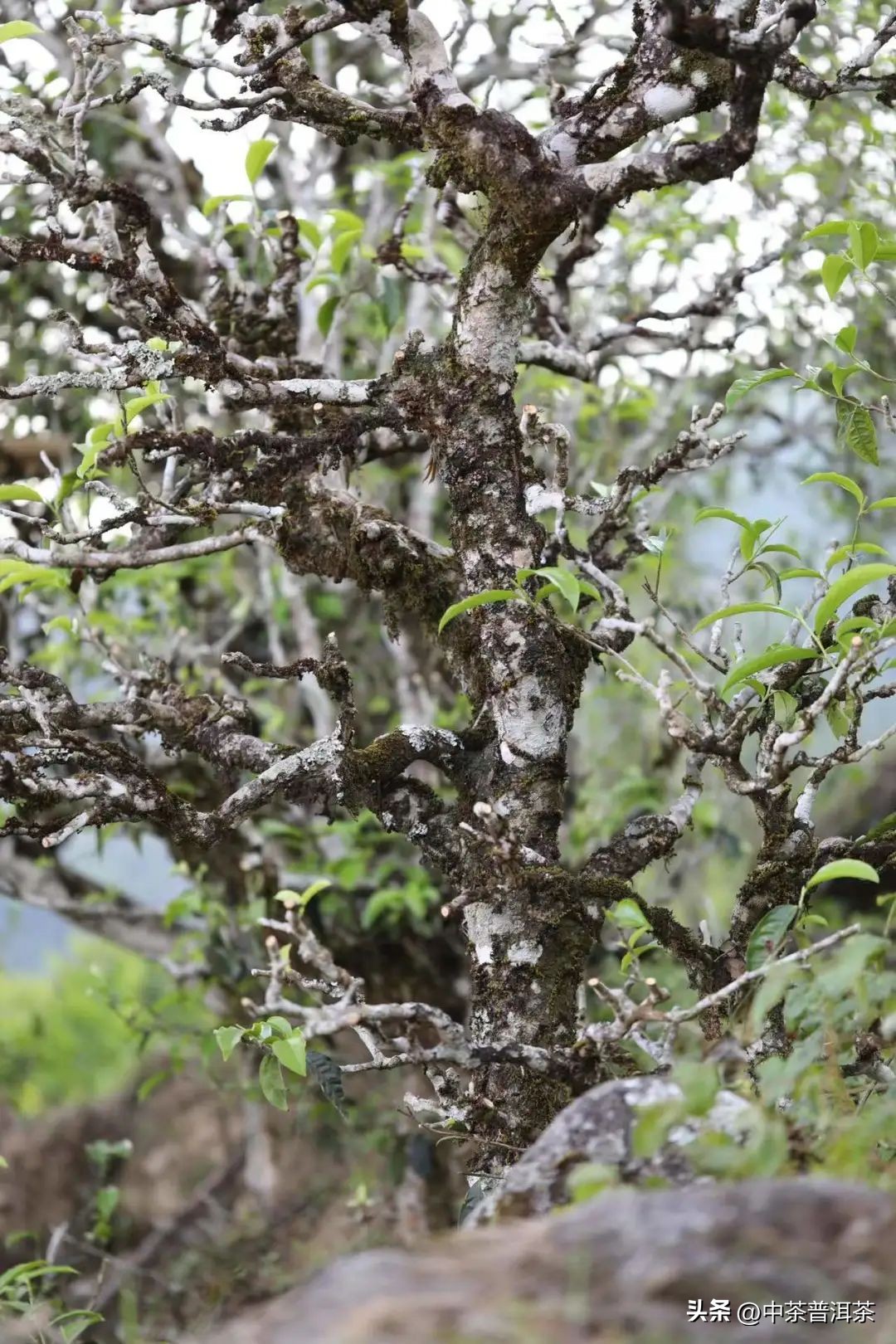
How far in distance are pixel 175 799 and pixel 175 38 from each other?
109 inches

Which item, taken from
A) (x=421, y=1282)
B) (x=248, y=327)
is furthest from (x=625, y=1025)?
(x=248, y=327)

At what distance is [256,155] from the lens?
2.38 metres

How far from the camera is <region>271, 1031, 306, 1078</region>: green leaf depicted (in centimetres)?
169

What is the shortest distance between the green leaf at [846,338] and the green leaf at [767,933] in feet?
2.63

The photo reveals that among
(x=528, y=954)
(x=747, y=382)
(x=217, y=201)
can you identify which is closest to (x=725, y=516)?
(x=747, y=382)

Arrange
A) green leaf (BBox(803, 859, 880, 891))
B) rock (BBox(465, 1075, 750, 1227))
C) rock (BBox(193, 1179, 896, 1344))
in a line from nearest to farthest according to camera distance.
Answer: rock (BBox(193, 1179, 896, 1344)) → rock (BBox(465, 1075, 750, 1227)) → green leaf (BBox(803, 859, 880, 891))

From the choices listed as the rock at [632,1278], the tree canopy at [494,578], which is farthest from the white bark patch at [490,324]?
the rock at [632,1278]

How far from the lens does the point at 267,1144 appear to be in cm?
451

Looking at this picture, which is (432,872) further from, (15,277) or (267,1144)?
(15,277)

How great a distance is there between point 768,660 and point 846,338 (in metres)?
0.53

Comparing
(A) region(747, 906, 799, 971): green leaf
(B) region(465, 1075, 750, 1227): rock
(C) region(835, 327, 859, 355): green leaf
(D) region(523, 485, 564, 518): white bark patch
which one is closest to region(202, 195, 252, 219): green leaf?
(D) region(523, 485, 564, 518): white bark patch

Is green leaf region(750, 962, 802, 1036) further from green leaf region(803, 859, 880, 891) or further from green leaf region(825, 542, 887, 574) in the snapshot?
green leaf region(825, 542, 887, 574)

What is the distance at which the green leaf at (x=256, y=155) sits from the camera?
2.37 m

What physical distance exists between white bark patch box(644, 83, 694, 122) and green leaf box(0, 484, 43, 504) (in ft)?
3.68
